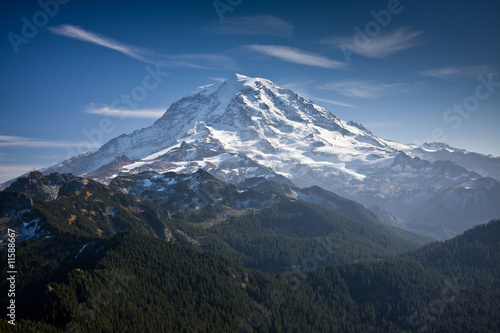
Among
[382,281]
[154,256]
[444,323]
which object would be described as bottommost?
[444,323]

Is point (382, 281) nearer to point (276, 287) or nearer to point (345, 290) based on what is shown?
point (345, 290)

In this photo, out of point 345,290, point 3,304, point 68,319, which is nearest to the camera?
point 68,319

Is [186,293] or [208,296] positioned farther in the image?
[208,296]

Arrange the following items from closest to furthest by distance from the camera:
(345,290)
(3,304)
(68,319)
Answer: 1. (68,319)
2. (3,304)
3. (345,290)

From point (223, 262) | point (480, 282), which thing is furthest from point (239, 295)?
point (480, 282)

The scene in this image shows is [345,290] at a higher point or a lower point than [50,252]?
lower

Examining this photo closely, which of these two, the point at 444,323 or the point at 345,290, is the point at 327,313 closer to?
the point at 345,290

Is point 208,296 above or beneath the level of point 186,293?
beneath

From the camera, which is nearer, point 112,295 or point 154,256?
point 112,295

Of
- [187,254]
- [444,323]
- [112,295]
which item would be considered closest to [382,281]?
[444,323]
